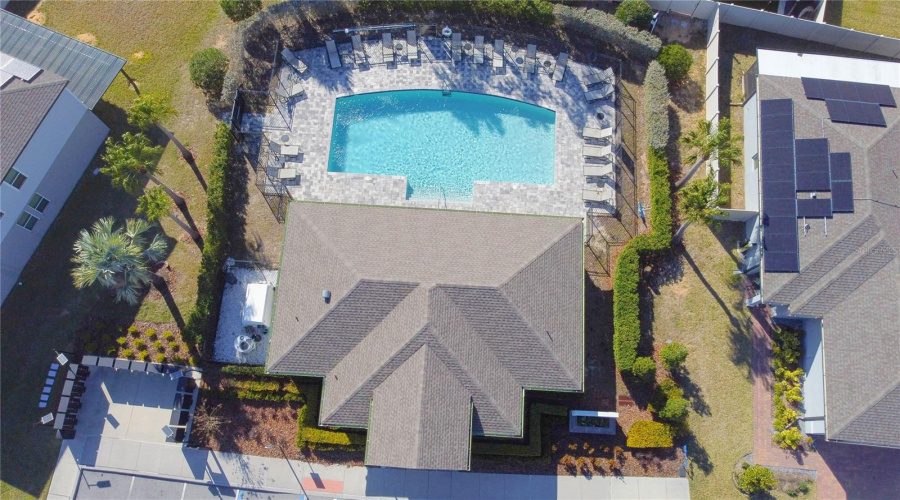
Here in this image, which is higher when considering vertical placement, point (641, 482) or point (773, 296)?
point (773, 296)

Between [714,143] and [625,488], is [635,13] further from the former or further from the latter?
[625,488]

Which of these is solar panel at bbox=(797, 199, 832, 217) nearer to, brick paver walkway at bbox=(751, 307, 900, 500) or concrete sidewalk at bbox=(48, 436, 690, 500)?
brick paver walkway at bbox=(751, 307, 900, 500)

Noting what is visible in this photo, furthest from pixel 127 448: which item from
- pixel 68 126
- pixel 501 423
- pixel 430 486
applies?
pixel 501 423

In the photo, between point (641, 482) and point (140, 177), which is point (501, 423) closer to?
point (641, 482)

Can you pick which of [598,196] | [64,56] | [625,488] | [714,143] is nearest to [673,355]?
[625,488]

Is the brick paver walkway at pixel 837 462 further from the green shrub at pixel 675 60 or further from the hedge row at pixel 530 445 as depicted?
the green shrub at pixel 675 60

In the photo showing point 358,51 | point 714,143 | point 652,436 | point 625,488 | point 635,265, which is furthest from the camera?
point 358,51
